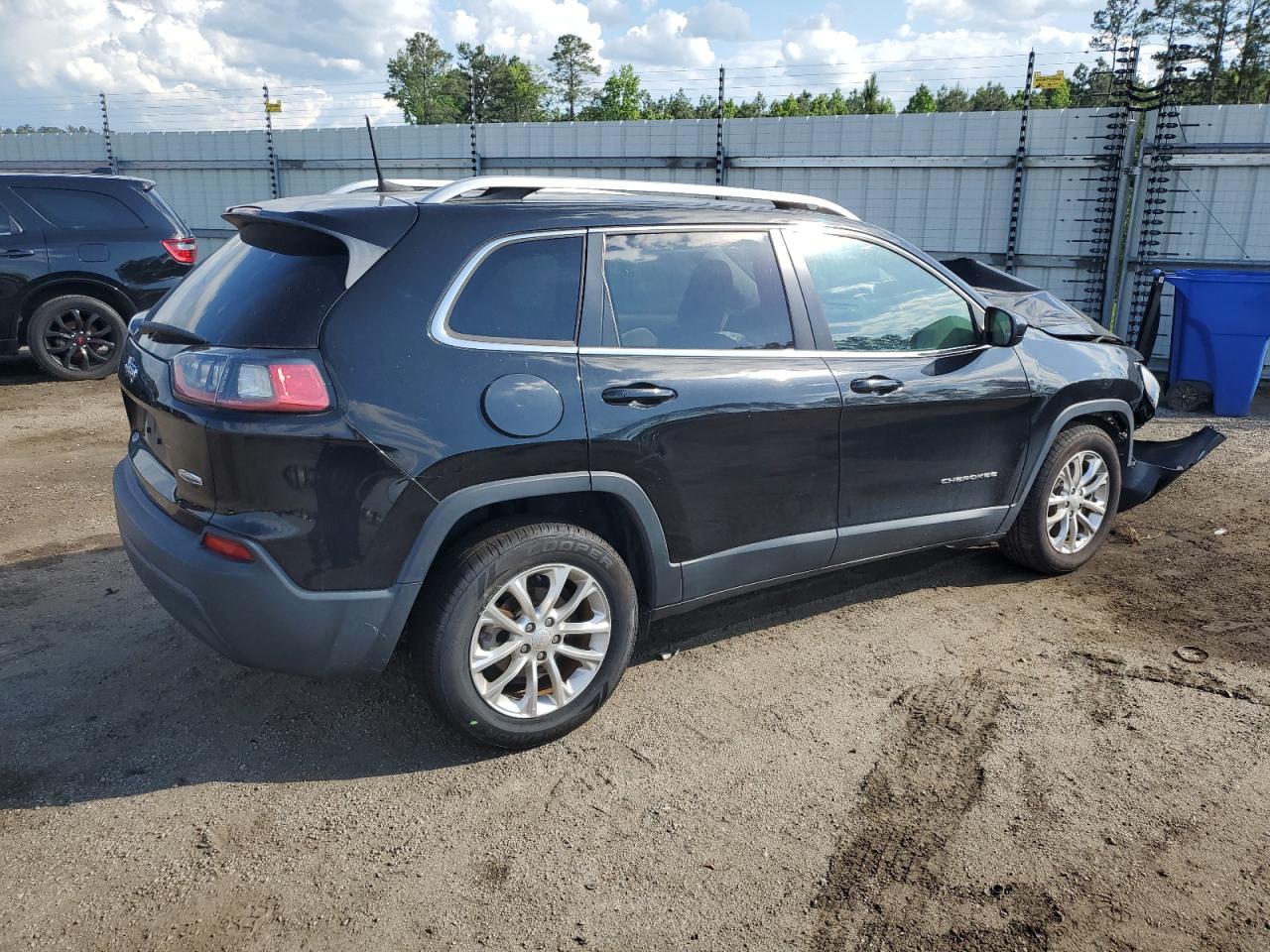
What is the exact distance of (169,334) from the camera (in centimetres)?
326

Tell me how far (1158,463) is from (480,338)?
15.3ft

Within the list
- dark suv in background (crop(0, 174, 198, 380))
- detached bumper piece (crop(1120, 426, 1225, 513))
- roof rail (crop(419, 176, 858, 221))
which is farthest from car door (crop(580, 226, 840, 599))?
dark suv in background (crop(0, 174, 198, 380))

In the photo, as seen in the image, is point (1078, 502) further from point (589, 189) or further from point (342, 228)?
point (342, 228)

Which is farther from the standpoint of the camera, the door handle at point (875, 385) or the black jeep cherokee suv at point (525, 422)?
the door handle at point (875, 385)

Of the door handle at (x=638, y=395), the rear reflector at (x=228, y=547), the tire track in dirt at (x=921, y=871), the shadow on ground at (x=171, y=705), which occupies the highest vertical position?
the door handle at (x=638, y=395)

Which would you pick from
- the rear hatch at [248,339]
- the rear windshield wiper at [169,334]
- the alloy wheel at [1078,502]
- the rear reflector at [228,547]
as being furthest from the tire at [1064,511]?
the rear windshield wiper at [169,334]

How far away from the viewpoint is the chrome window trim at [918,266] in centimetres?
387

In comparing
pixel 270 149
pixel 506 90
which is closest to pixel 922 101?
pixel 506 90

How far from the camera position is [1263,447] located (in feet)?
25.0

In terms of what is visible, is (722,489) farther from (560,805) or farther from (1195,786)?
(1195,786)

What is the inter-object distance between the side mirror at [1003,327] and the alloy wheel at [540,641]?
2145 millimetres

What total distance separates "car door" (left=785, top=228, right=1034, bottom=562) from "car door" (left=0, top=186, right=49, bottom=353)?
774 centimetres

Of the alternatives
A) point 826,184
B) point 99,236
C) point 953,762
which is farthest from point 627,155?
point 953,762

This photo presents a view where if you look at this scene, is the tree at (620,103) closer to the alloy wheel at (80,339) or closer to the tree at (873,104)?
the tree at (873,104)
